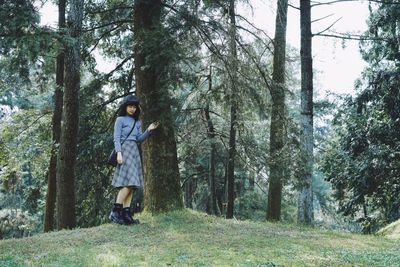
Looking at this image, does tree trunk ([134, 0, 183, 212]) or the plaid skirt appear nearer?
the plaid skirt

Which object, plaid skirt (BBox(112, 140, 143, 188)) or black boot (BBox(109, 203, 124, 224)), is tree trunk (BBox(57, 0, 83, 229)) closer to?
black boot (BBox(109, 203, 124, 224))

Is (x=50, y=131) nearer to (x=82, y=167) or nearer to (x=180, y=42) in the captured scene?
(x=82, y=167)

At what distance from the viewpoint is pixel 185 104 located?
472 inches

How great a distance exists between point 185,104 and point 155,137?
3352 mm

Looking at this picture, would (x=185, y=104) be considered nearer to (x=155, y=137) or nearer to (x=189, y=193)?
(x=155, y=137)

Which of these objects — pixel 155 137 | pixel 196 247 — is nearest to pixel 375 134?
pixel 155 137

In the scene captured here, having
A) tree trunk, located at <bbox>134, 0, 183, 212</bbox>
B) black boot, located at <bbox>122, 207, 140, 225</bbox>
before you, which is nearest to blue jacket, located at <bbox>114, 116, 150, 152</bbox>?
tree trunk, located at <bbox>134, 0, 183, 212</bbox>

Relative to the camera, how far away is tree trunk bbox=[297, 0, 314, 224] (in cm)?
952

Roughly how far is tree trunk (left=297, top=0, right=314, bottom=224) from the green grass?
198cm

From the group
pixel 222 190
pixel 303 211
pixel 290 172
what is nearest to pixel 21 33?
pixel 290 172

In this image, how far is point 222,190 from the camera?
70.1ft

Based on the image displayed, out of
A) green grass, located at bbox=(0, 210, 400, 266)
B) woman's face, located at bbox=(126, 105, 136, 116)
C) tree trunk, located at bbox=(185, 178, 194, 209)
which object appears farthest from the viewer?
tree trunk, located at bbox=(185, 178, 194, 209)

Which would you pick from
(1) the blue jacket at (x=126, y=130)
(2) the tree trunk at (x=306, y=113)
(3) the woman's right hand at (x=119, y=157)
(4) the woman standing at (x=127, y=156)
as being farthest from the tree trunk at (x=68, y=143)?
(2) the tree trunk at (x=306, y=113)

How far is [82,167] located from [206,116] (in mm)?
3848
